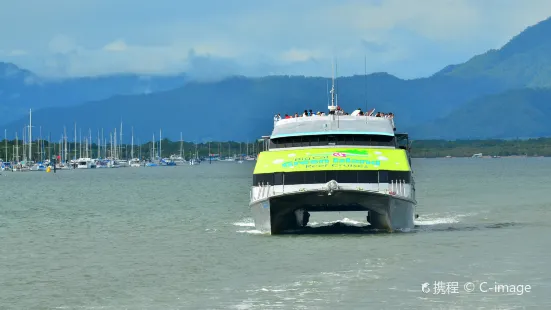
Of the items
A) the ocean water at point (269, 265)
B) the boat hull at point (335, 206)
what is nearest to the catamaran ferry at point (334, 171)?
the boat hull at point (335, 206)

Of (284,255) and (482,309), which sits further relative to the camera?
(284,255)

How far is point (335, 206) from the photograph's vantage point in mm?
47344

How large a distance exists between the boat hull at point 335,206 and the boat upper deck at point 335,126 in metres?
2.98

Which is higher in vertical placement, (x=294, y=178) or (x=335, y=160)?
(x=335, y=160)

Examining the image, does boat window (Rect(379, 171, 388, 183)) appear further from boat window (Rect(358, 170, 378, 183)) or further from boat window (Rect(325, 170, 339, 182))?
boat window (Rect(325, 170, 339, 182))

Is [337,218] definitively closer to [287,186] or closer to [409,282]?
[287,186]

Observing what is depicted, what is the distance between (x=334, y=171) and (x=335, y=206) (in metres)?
5.40

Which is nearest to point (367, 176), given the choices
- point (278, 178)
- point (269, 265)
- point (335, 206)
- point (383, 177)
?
point (383, 177)

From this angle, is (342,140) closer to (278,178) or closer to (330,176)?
(330,176)

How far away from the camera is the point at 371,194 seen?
41.8 metres

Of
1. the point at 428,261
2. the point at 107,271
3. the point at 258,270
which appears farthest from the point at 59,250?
the point at 428,261

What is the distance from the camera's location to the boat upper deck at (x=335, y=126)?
146 feet

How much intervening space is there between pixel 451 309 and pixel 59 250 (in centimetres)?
2110

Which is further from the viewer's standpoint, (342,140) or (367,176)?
(342,140)
